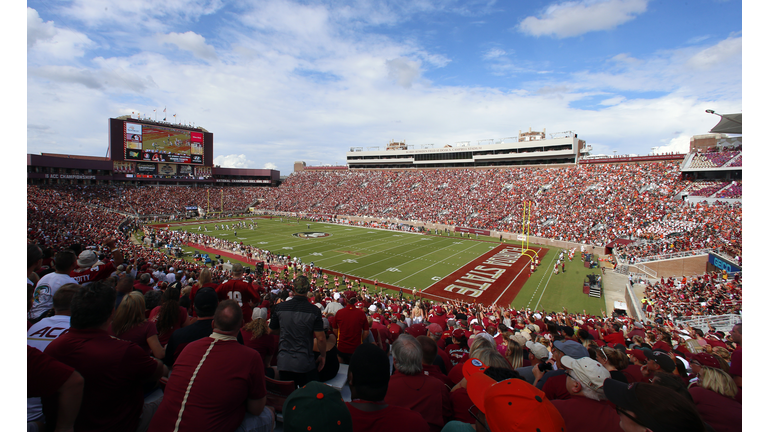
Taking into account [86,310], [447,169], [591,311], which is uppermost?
[447,169]

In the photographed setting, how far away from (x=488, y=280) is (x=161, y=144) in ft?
230

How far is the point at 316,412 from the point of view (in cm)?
214


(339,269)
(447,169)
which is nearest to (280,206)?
(447,169)

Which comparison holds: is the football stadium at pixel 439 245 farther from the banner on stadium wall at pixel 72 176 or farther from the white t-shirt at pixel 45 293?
the banner on stadium wall at pixel 72 176

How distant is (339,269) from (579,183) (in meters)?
39.5

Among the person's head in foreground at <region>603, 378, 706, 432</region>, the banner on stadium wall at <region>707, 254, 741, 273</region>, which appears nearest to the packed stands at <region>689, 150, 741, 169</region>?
the banner on stadium wall at <region>707, 254, 741, 273</region>

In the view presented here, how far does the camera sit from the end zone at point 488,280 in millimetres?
21828

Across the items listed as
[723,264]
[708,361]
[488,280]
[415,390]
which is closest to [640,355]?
[708,361]

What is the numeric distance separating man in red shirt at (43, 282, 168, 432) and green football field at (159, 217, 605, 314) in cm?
2057

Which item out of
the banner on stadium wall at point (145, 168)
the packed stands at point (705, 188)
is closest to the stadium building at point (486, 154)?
the packed stands at point (705, 188)

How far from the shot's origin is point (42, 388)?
2426 millimetres

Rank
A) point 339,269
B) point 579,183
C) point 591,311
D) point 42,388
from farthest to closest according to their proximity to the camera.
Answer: point 579,183
point 339,269
point 591,311
point 42,388

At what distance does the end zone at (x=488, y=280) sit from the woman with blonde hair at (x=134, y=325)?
1937cm

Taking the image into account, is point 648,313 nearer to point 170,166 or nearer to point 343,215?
point 343,215
